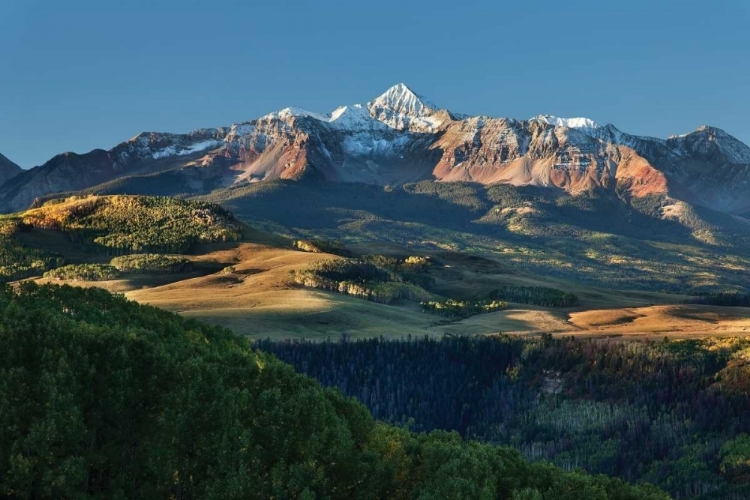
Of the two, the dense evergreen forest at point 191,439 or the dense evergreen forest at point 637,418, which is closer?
the dense evergreen forest at point 191,439

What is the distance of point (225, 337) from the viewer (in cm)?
10200

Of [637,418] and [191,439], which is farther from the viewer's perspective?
[637,418]

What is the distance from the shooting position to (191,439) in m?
50.5

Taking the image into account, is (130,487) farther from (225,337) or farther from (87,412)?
(225,337)

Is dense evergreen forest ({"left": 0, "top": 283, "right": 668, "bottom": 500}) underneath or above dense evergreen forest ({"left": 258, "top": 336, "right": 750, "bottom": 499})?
above

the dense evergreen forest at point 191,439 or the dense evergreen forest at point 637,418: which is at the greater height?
the dense evergreen forest at point 191,439

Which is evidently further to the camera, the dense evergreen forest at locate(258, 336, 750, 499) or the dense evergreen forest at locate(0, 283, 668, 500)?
the dense evergreen forest at locate(258, 336, 750, 499)

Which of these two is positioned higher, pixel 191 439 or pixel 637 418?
pixel 191 439

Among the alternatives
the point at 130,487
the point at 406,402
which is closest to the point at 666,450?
the point at 406,402

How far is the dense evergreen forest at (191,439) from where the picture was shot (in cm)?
4781

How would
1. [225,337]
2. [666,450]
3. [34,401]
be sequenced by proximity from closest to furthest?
1. [34,401]
2. [225,337]
3. [666,450]

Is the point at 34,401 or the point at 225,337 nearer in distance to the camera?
the point at 34,401

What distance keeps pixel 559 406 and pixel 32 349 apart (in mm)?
156163

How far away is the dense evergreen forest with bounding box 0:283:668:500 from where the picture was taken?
47.8 metres
